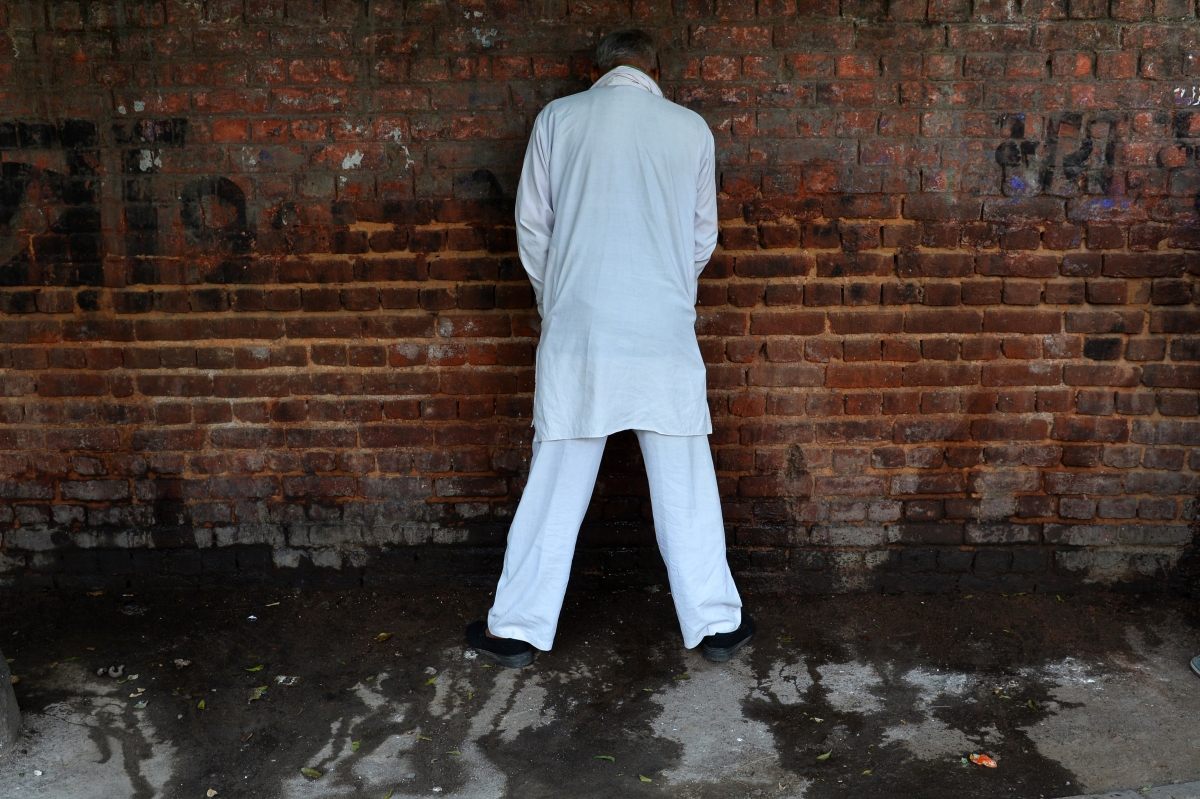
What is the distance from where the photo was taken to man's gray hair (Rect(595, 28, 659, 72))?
325 centimetres

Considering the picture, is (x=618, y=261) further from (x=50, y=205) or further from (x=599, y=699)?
(x=50, y=205)

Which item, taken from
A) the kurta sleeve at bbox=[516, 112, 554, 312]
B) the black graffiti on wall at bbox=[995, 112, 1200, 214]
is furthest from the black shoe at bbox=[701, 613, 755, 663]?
the black graffiti on wall at bbox=[995, 112, 1200, 214]

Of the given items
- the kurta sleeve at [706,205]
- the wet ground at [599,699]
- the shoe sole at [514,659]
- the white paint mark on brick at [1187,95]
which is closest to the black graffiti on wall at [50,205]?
the wet ground at [599,699]

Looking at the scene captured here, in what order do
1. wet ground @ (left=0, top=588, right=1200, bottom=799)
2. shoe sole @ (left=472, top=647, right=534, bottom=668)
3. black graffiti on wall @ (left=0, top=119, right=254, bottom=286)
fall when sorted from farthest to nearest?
black graffiti on wall @ (left=0, top=119, right=254, bottom=286) → shoe sole @ (left=472, top=647, right=534, bottom=668) → wet ground @ (left=0, top=588, right=1200, bottom=799)

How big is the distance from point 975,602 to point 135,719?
122 inches

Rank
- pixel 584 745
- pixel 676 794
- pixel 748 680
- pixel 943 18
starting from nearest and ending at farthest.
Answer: pixel 676 794 < pixel 584 745 < pixel 748 680 < pixel 943 18

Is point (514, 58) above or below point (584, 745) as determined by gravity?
above

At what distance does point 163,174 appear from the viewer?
3.71m

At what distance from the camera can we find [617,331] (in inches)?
125

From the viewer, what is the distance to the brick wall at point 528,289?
359cm

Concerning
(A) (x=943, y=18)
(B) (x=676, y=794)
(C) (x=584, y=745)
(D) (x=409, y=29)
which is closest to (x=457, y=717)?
(C) (x=584, y=745)

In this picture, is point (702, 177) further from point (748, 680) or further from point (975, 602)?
point (975, 602)

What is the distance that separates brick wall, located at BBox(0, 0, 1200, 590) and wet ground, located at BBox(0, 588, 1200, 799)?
264 millimetres

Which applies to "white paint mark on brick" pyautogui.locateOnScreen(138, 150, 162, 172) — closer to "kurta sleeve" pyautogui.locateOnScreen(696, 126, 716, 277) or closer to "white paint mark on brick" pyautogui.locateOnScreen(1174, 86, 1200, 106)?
"kurta sleeve" pyautogui.locateOnScreen(696, 126, 716, 277)
